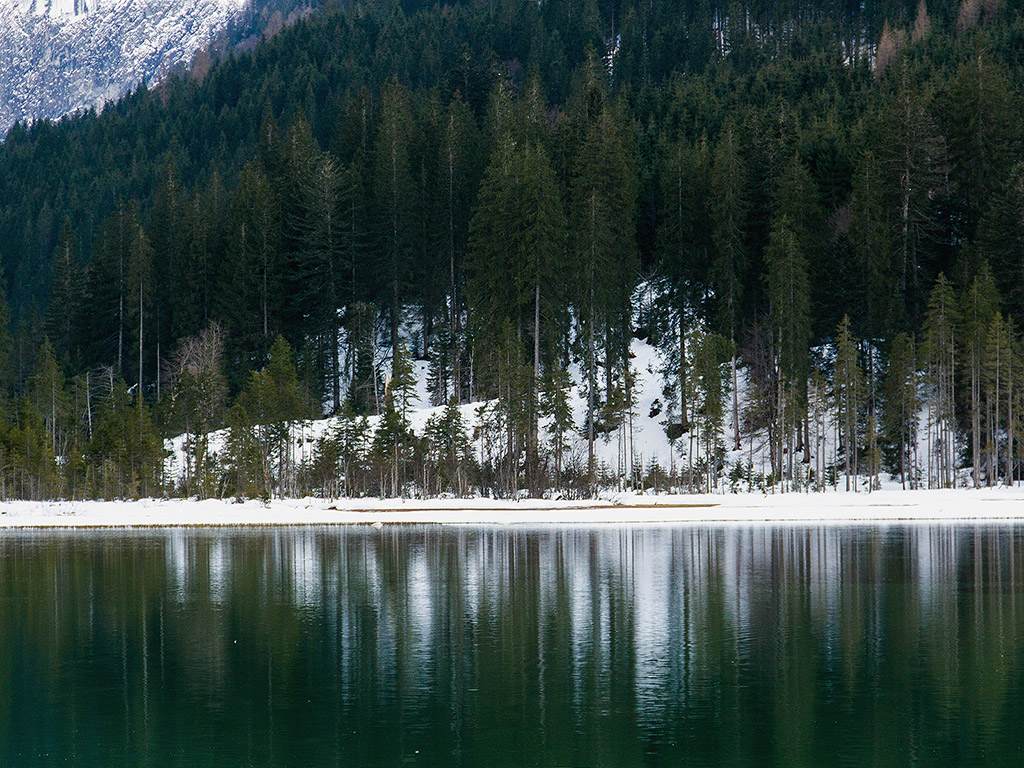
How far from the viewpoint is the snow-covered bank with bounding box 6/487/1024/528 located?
209 ft

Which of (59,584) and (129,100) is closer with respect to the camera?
(59,584)

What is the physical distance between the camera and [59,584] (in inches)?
1427

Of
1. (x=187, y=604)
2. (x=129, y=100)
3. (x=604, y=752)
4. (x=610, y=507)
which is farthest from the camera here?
(x=129, y=100)

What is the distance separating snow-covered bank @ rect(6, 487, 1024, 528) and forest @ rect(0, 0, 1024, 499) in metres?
3.56

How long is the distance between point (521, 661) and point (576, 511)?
144 feet

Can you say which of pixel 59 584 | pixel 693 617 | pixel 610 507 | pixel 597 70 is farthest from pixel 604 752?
pixel 597 70

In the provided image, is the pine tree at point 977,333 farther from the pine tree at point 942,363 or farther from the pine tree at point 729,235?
the pine tree at point 729,235

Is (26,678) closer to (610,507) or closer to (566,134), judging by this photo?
(610,507)

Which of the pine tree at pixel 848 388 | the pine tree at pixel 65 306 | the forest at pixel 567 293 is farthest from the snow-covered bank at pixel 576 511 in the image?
the pine tree at pixel 65 306

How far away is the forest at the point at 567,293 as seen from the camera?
74.8 meters

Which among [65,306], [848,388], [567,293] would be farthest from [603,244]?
[65,306]

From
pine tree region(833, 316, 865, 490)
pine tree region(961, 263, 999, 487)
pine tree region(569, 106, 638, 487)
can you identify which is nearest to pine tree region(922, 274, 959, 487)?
pine tree region(961, 263, 999, 487)

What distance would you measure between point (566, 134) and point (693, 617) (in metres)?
72.2

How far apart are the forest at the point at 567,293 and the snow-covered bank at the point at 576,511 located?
3564 mm
